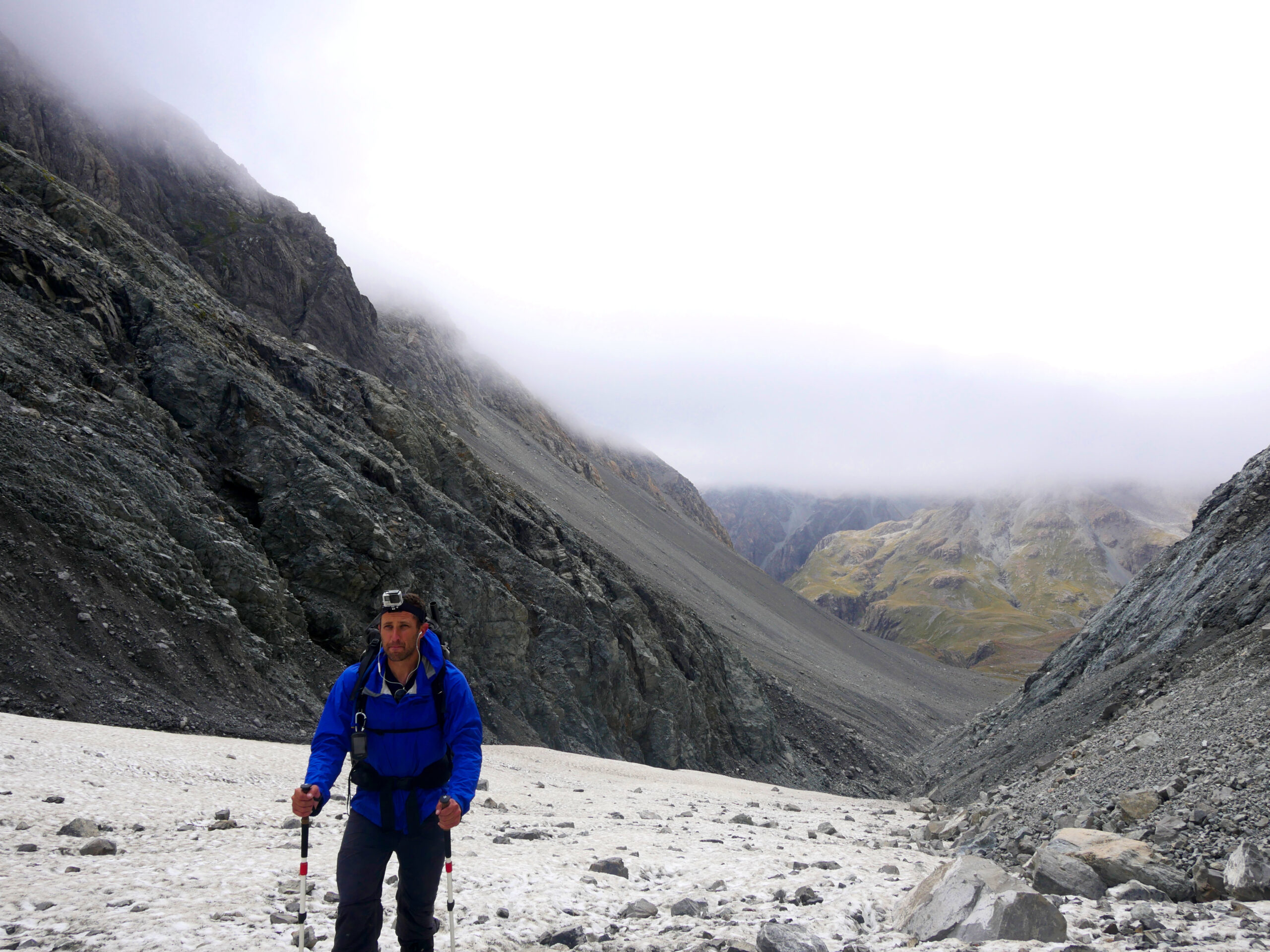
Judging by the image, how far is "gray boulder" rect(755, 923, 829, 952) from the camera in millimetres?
6000

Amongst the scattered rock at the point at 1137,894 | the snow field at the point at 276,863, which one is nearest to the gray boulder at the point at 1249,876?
the scattered rock at the point at 1137,894

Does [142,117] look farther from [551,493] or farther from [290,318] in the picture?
[551,493]

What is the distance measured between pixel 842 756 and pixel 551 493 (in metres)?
35.4

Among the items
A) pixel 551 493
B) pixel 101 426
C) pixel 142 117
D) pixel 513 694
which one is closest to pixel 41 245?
pixel 101 426

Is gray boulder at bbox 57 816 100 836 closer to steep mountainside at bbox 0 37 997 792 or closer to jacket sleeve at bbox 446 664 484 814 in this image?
jacket sleeve at bbox 446 664 484 814

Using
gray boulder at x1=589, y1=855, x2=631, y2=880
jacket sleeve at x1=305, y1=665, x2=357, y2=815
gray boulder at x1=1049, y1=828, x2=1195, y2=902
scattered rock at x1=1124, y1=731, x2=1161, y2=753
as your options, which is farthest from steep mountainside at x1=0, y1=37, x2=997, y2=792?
scattered rock at x1=1124, y1=731, x2=1161, y2=753

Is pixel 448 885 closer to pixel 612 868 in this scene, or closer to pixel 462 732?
pixel 462 732

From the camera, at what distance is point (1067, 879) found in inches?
301

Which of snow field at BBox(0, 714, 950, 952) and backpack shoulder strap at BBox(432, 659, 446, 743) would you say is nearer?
backpack shoulder strap at BBox(432, 659, 446, 743)

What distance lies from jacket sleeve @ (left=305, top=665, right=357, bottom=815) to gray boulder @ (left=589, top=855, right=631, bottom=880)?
4.54m

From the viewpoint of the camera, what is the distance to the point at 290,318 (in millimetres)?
59500

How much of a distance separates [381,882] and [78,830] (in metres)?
4.97

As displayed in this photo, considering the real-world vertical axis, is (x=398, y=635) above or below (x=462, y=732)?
above

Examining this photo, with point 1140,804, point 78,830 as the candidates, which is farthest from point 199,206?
point 1140,804
